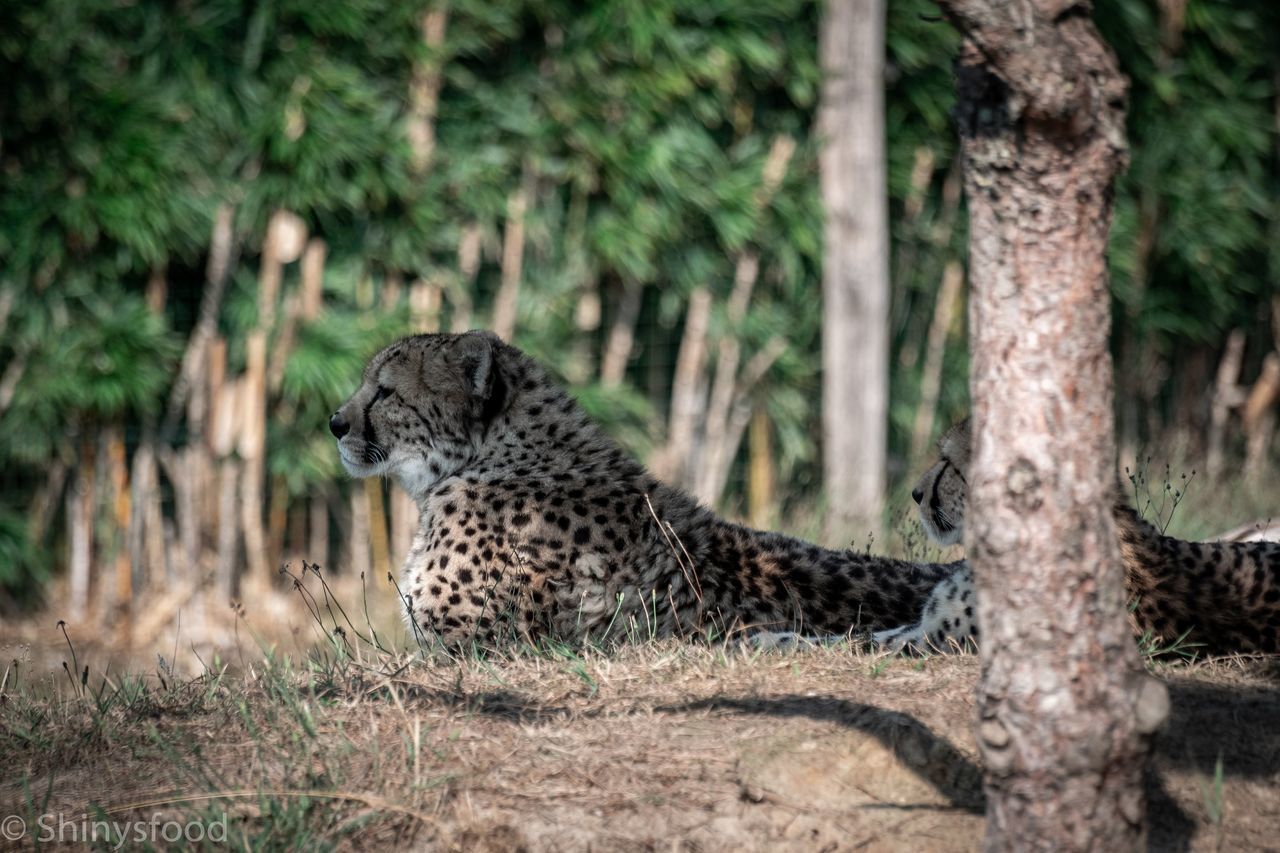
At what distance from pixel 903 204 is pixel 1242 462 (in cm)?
226

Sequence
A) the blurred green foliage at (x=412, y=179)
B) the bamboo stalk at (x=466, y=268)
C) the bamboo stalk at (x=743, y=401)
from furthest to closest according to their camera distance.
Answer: the bamboo stalk at (x=743, y=401)
the bamboo stalk at (x=466, y=268)
the blurred green foliage at (x=412, y=179)

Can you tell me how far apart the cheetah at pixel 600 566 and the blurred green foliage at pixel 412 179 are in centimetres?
293

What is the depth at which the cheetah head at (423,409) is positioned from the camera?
3.57 metres

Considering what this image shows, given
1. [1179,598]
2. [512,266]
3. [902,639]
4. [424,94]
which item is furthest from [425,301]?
[1179,598]

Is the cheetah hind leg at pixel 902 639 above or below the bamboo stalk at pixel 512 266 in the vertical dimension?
below

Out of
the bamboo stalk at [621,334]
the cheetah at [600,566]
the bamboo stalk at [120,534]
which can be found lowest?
the bamboo stalk at [120,534]

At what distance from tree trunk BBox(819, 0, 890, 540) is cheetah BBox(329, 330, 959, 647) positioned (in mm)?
3338

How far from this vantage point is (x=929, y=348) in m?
7.58

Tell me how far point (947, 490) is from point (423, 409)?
4.15ft

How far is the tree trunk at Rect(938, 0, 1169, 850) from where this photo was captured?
1.90m

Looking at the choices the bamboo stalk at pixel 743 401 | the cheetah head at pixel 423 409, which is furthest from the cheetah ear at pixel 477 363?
the bamboo stalk at pixel 743 401

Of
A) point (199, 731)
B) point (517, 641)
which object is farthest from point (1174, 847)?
point (199, 731)

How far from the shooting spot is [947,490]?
3387 mm

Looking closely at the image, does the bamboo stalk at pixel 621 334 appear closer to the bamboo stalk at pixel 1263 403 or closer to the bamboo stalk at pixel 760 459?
the bamboo stalk at pixel 760 459
